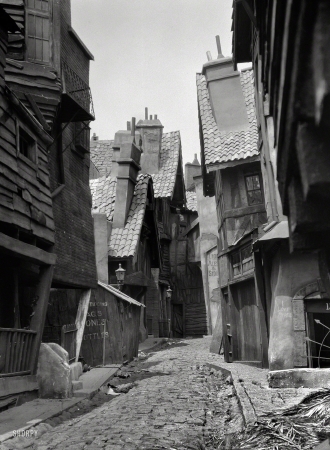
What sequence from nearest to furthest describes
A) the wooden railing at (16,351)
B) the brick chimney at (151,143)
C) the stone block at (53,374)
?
the wooden railing at (16,351) < the stone block at (53,374) < the brick chimney at (151,143)

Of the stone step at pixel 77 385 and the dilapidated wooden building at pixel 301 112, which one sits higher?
the dilapidated wooden building at pixel 301 112

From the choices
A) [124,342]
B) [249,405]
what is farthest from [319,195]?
[124,342]

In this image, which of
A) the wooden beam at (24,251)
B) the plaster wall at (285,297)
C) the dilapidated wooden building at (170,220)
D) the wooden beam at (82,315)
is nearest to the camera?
the wooden beam at (24,251)

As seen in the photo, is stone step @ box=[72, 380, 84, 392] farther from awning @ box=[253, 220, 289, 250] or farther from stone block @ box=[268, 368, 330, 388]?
awning @ box=[253, 220, 289, 250]

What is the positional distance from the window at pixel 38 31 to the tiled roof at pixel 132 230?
1252cm

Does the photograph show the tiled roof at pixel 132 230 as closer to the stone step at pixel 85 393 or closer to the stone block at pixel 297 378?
the stone step at pixel 85 393

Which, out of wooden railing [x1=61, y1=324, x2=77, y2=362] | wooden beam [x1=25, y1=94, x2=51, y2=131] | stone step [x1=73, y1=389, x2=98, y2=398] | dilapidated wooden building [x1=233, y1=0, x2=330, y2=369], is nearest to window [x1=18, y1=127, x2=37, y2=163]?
wooden beam [x1=25, y1=94, x2=51, y2=131]

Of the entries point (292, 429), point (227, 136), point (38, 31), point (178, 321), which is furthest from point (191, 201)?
point (292, 429)

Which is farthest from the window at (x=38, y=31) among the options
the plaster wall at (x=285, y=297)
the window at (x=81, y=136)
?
the plaster wall at (x=285, y=297)

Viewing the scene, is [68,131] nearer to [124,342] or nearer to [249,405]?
[124,342]

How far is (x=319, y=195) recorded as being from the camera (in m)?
2.18

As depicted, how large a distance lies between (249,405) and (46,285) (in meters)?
4.79

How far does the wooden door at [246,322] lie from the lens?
50.6 ft

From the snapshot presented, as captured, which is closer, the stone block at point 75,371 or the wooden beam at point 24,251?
the wooden beam at point 24,251
